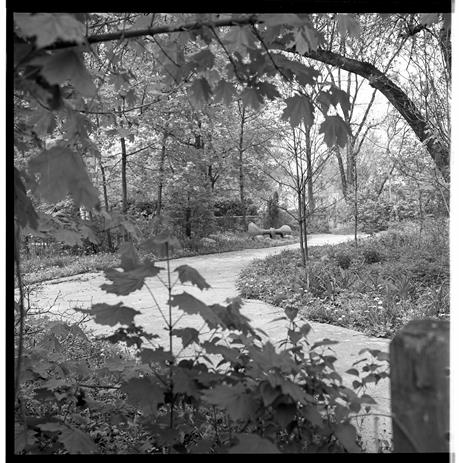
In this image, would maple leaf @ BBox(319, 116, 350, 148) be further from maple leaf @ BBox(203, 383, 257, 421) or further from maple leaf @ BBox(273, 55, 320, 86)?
maple leaf @ BBox(203, 383, 257, 421)

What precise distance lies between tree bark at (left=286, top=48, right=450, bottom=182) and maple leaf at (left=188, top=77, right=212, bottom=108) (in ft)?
9.13

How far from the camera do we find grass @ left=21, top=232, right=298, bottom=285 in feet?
17.8

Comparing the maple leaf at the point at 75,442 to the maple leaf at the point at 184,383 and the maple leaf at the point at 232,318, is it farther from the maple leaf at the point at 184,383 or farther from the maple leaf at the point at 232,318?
the maple leaf at the point at 232,318

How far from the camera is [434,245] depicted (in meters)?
4.40

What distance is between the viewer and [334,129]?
3.51 ft

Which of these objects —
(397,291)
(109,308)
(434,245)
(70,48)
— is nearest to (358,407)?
(109,308)

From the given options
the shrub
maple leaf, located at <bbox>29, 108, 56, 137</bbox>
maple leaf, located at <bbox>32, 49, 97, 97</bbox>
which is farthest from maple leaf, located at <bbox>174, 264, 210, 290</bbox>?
the shrub

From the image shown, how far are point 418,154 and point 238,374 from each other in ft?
15.1

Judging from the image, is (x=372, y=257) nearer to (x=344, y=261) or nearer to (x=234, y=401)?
(x=344, y=261)

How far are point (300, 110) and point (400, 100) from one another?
346 cm

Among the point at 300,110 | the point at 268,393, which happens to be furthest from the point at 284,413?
the point at 300,110

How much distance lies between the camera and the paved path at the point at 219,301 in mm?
1848
